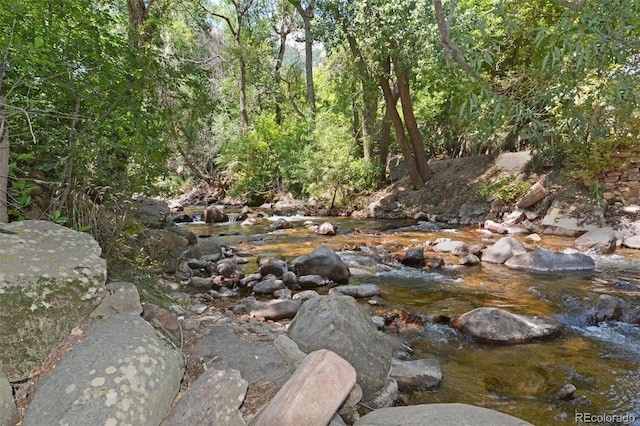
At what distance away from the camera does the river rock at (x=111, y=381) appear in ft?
6.86

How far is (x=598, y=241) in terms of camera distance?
9.27 m

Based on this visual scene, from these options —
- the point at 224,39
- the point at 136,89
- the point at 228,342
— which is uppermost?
the point at 224,39

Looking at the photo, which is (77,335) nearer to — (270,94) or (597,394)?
(597,394)

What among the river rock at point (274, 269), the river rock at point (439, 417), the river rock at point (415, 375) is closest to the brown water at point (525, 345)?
the river rock at point (415, 375)

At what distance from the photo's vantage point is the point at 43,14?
3.53m

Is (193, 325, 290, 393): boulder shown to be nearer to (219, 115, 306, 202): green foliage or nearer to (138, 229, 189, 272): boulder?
(138, 229, 189, 272): boulder

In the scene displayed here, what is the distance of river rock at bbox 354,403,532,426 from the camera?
2.34 metres

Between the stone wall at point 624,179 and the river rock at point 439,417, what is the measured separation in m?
10.8

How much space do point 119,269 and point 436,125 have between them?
1739 cm

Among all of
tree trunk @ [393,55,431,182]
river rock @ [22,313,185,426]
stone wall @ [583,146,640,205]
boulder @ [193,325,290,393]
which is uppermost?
tree trunk @ [393,55,431,182]

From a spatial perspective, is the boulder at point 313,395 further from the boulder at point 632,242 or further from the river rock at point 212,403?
the boulder at point 632,242

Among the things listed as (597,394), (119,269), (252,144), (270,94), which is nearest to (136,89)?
(119,269)


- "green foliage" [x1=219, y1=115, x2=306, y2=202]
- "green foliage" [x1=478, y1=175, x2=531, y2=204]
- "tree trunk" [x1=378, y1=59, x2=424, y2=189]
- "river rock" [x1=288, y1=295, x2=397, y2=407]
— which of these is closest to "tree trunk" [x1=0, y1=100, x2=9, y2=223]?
"river rock" [x1=288, y1=295, x2=397, y2=407]

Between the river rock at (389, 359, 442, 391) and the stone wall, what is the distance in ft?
31.9
